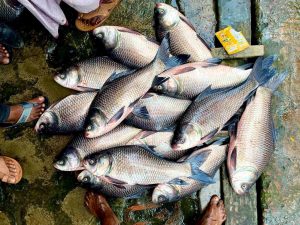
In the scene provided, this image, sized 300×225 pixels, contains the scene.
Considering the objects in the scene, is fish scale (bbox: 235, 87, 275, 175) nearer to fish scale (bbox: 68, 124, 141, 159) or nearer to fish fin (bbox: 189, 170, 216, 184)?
fish fin (bbox: 189, 170, 216, 184)

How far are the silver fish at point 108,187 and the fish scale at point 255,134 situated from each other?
95 cm

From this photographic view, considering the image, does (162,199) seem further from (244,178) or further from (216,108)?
(216,108)

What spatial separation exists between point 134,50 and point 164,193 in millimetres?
1333

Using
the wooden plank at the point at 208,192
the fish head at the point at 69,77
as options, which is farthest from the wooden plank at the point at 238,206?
the fish head at the point at 69,77

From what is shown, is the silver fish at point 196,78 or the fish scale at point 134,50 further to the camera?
the fish scale at point 134,50

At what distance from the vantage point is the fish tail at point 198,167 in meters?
4.86

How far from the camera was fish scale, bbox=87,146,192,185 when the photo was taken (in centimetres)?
482

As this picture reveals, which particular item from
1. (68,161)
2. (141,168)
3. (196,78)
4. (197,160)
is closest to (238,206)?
(197,160)

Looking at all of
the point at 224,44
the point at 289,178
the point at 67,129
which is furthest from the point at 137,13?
the point at 289,178

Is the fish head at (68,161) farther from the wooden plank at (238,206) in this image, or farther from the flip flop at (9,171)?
the wooden plank at (238,206)

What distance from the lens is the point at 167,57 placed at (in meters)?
4.85

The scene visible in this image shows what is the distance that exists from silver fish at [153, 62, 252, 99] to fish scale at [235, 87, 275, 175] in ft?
0.86

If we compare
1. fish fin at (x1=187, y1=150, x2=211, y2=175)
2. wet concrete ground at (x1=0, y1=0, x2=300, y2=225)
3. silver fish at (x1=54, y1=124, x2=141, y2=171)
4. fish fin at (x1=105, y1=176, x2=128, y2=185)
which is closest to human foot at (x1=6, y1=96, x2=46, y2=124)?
wet concrete ground at (x1=0, y1=0, x2=300, y2=225)

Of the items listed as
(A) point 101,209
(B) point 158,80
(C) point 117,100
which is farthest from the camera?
(A) point 101,209
